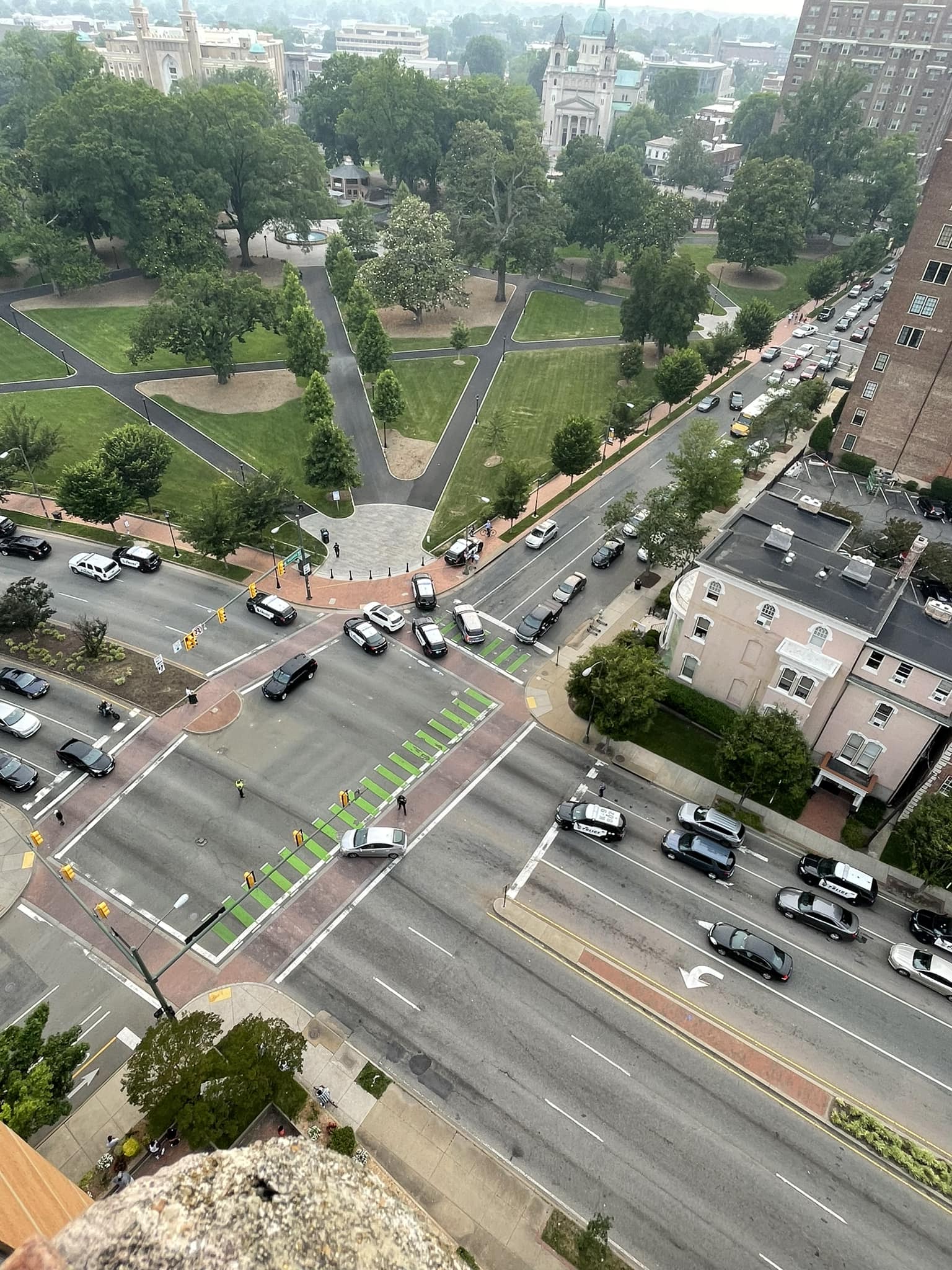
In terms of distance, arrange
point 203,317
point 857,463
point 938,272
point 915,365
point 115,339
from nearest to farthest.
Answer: point 938,272, point 915,365, point 857,463, point 203,317, point 115,339

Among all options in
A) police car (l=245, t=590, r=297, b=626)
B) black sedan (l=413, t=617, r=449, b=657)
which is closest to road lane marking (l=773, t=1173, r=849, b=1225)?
black sedan (l=413, t=617, r=449, b=657)

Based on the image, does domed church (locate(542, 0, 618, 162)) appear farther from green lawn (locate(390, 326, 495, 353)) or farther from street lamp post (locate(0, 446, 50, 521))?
street lamp post (locate(0, 446, 50, 521))

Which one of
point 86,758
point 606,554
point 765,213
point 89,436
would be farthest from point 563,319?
point 86,758

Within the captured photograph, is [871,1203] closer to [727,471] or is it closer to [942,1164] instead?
[942,1164]

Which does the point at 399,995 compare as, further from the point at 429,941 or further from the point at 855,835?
the point at 855,835

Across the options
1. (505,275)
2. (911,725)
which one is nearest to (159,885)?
(911,725)
